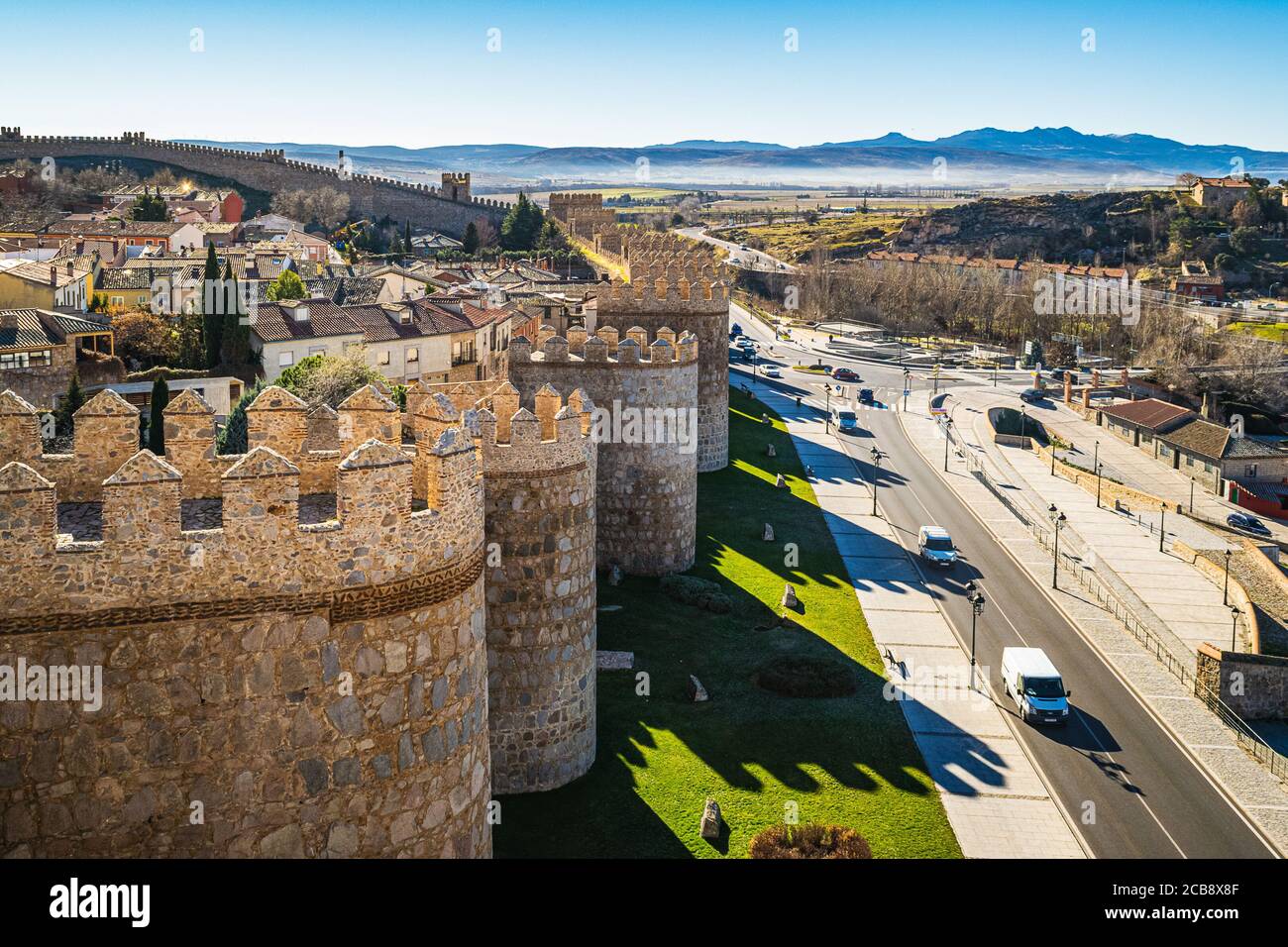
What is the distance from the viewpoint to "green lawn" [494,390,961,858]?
16.8 meters

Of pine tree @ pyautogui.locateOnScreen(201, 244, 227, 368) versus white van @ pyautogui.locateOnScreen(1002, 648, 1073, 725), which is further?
pine tree @ pyautogui.locateOnScreen(201, 244, 227, 368)

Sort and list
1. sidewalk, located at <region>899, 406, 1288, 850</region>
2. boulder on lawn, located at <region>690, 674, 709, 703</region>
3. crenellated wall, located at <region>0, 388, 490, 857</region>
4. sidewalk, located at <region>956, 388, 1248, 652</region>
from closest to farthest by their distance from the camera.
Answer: crenellated wall, located at <region>0, 388, 490, 857</region>
sidewalk, located at <region>899, 406, 1288, 850</region>
boulder on lawn, located at <region>690, 674, 709, 703</region>
sidewalk, located at <region>956, 388, 1248, 652</region>

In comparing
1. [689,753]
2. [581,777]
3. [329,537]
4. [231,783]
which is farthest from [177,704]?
[689,753]

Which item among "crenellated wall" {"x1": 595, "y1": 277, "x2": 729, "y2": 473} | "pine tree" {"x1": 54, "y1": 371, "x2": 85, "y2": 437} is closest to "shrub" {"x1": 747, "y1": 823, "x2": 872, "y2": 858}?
"crenellated wall" {"x1": 595, "y1": 277, "x2": 729, "y2": 473}

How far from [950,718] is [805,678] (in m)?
2.99

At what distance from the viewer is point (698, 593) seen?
27516 millimetres

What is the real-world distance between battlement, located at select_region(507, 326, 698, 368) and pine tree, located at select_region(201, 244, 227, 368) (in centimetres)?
1970

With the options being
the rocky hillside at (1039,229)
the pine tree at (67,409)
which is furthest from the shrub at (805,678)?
the rocky hillside at (1039,229)

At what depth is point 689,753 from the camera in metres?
19.5

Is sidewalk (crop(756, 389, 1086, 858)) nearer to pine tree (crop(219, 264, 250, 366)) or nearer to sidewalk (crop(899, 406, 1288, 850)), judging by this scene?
sidewalk (crop(899, 406, 1288, 850))

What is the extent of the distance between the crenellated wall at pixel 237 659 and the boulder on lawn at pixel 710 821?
26.3 feet

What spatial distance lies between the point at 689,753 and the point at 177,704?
40.2 ft
